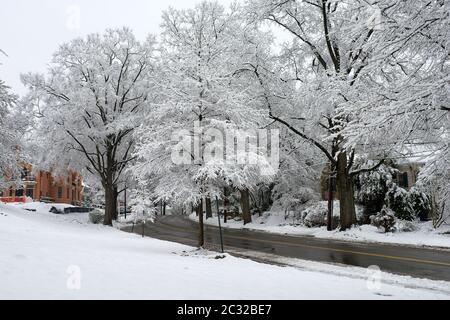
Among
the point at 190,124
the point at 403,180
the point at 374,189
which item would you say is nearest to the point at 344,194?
the point at 374,189

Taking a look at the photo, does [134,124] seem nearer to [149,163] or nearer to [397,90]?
[149,163]

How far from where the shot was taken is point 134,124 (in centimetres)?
2978

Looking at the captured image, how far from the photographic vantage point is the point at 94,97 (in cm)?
3005

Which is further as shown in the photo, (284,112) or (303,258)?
(284,112)

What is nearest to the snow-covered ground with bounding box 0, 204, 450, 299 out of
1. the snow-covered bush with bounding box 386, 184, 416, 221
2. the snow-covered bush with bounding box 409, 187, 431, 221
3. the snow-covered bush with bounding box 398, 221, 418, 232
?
the snow-covered bush with bounding box 398, 221, 418, 232

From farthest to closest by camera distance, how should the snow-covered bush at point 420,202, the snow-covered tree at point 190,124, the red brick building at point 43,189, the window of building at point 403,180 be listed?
the red brick building at point 43,189 < the window of building at point 403,180 < the snow-covered bush at point 420,202 < the snow-covered tree at point 190,124

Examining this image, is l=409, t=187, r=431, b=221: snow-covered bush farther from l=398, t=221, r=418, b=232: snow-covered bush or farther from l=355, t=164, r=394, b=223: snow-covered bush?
l=398, t=221, r=418, b=232: snow-covered bush

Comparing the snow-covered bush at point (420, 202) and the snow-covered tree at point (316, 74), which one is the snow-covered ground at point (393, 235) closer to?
the snow-covered tree at point (316, 74)

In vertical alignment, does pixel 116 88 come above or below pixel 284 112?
above

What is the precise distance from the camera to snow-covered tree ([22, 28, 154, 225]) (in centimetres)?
3016

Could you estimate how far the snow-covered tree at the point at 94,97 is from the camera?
30.2 meters

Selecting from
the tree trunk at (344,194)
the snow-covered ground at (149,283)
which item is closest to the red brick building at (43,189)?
the tree trunk at (344,194)
